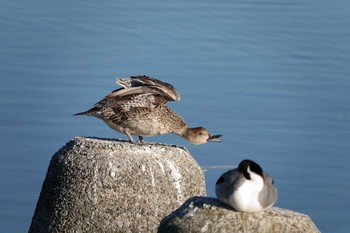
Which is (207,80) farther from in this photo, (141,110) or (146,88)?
(141,110)

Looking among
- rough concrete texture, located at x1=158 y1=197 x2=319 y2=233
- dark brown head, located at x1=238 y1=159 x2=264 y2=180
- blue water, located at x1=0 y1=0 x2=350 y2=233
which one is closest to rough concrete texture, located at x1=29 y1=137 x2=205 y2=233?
rough concrete texture, located at x1=158 y1=197 x2=319 y2=233

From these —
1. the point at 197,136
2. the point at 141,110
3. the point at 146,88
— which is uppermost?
the point at 146,88

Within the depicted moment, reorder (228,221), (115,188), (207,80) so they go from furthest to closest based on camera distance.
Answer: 1. (207,80)
2. (115,188)
3. (228,221)

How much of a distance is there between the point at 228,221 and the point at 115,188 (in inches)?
78.0

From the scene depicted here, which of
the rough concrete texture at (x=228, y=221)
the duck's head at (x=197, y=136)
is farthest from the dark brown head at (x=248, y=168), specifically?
the duck's head at (x=197, y=136)

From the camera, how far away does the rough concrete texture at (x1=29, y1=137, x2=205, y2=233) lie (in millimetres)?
9844

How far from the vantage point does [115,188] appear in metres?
9.84

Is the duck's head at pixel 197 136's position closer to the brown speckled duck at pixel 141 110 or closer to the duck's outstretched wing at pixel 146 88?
the brown speckled duck at pixel 141 110

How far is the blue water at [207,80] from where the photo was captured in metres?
14.0

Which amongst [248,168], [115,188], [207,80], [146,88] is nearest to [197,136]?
[146,88]

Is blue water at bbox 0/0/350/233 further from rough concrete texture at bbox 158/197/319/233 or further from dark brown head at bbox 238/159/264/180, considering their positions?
dark brown head at bbox 238/159/264/180

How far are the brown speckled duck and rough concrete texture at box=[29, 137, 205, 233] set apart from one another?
918 millimetres

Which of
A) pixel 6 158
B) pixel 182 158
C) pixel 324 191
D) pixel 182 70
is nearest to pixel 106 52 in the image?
pixel 182 70

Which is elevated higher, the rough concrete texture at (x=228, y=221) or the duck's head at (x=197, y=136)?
the duck's head at (x=197, y=136)
